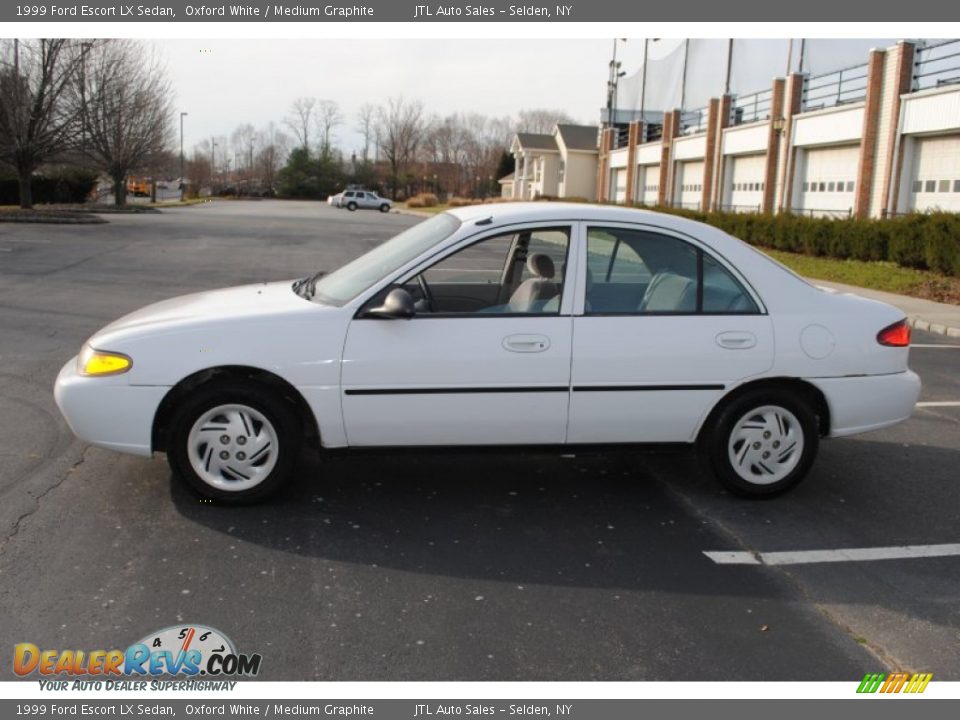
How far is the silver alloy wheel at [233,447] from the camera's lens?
4.79 metres

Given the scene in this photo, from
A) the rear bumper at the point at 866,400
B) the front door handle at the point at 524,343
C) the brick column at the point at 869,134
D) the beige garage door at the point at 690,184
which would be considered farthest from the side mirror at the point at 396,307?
the beige garage door at the point at 690,184

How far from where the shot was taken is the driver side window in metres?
5.08

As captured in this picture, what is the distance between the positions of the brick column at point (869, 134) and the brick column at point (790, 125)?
5389 millimetres

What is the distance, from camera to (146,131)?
155 feet

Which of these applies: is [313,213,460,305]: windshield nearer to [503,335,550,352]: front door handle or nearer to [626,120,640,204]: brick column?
[503,335,550,352]: front door handle

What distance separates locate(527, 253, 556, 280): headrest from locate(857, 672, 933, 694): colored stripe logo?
2.75 m

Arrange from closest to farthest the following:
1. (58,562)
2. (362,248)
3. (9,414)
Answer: (58,562) → (9,414) → (362,248)

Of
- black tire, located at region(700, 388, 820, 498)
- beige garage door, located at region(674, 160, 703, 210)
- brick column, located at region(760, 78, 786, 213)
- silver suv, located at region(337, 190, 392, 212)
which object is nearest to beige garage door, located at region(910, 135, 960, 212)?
brick column, located at region(760, 78, 786, 213)

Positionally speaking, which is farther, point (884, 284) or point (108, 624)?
point (884, 284)

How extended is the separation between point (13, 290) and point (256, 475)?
11.2m

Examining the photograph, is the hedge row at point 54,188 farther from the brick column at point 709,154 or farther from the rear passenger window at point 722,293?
the rear passenger window at point 722,293

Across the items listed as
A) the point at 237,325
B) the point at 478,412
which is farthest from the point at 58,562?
the point at 478,412

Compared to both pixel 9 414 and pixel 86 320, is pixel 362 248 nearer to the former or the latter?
pixel 86 320

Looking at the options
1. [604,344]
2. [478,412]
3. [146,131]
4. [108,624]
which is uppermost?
[146,131]
